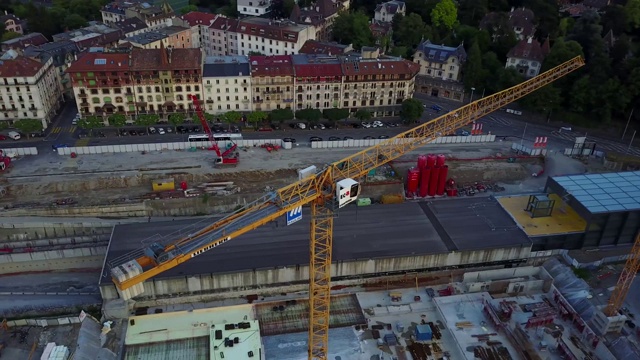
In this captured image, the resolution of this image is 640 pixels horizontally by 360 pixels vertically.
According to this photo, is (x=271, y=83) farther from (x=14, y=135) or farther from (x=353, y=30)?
(x=14, y=135)

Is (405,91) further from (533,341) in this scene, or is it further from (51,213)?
(51,213)

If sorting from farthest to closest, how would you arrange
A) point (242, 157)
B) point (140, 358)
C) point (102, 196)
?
point (242, 157)
point (102, 196)
point (140, 358)

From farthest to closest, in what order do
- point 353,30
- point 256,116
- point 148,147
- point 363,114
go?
point 353,30 < point 363,114 < point 256,116 < point 148,147

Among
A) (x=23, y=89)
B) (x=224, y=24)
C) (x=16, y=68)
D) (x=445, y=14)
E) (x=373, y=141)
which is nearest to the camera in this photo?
(x=16, y=68)

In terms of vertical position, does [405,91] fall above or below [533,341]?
above

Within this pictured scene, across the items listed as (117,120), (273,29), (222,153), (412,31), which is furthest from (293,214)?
(412,31)

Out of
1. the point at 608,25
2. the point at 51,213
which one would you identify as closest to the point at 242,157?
the point at 51,213

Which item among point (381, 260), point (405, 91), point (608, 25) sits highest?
point (608, 25)

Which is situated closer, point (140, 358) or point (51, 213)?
point (140, 358)
